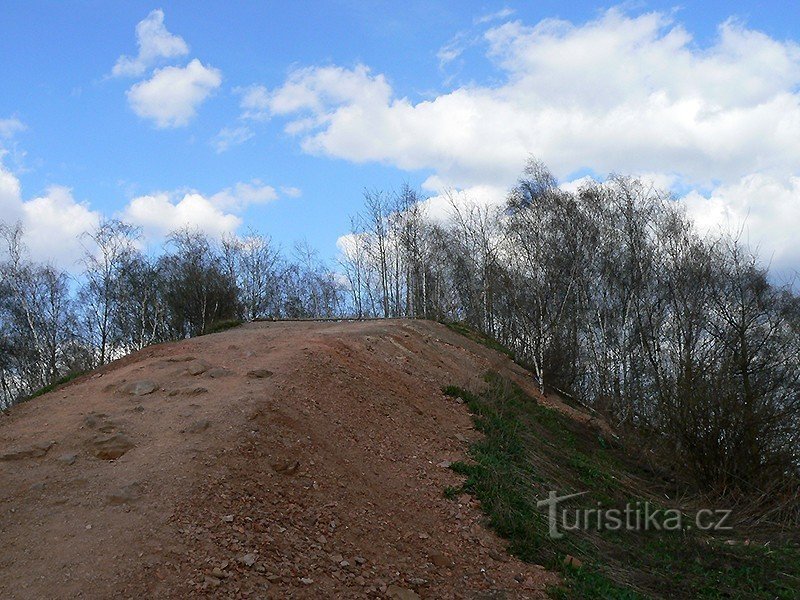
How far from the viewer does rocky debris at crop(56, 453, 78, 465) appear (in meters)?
7.46

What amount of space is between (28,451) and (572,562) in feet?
20.9

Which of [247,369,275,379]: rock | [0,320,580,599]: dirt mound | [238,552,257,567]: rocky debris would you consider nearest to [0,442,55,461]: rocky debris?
[0,320,580,599]: dirt mound

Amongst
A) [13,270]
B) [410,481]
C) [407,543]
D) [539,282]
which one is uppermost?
[13,270]

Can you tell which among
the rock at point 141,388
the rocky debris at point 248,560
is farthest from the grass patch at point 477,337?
the rocky debris at point 248,560

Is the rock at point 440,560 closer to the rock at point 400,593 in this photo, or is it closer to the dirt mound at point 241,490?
the dirt mound at point 241,490

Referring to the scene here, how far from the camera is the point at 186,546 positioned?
19.6 feet

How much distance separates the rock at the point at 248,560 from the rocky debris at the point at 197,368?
4.94 meters

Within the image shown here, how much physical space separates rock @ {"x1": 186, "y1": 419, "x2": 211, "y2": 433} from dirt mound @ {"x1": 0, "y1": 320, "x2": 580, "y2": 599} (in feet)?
0.09

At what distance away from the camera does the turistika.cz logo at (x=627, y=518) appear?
376 inches

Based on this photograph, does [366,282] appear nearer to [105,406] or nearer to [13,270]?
[13,270]

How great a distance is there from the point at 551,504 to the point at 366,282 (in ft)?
89.7

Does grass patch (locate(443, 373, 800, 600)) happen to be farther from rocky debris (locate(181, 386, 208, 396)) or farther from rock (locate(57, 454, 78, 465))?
rock (locate(57, 454, 78, 465))

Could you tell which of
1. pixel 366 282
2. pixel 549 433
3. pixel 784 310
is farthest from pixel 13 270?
pixel 784 310

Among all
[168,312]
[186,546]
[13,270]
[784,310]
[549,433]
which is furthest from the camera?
[168,312]
